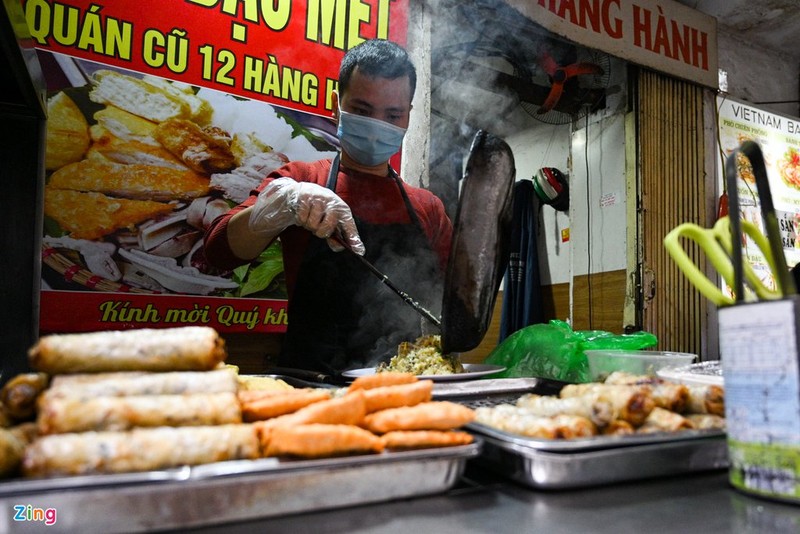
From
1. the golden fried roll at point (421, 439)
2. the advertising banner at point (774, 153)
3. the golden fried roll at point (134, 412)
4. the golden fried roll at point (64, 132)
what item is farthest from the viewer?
the advertising banner at point (774, 153)

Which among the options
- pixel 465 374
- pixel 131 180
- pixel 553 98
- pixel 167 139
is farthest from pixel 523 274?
pixel 465 374

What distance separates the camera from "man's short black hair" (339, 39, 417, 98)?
113 inches

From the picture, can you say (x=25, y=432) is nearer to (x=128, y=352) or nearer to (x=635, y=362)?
(x=128, y=352)

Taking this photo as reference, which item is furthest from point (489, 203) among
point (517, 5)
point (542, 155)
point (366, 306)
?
point (542, 155)

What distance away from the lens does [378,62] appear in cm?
287

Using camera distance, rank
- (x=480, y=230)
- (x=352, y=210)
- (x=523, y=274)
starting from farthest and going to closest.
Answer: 1. (x=523, y=274)
2. (x=352, y=210)
3. (x=480, y=230)

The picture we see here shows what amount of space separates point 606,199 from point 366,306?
319cm

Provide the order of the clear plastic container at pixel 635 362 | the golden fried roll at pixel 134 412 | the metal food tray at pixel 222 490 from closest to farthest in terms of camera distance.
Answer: the metal food tray at pixel 222 490 < the golden fried roll at pixel 134 412 < the clear plastic container at pixel 635 362

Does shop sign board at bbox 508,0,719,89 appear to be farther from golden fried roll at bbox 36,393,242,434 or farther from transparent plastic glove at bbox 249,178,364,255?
golden fried roll at bbox 36,393,242,434

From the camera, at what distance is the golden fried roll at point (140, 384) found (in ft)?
2.77

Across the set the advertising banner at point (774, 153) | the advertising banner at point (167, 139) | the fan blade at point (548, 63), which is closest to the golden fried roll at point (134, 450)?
the advertising banner at point (167, 139)

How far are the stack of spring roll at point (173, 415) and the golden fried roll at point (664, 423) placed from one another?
15.2 inches

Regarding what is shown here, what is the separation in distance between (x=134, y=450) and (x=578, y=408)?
82 cm

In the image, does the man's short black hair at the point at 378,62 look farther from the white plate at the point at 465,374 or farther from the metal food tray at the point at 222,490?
the metal food tray at the point at 222,490
